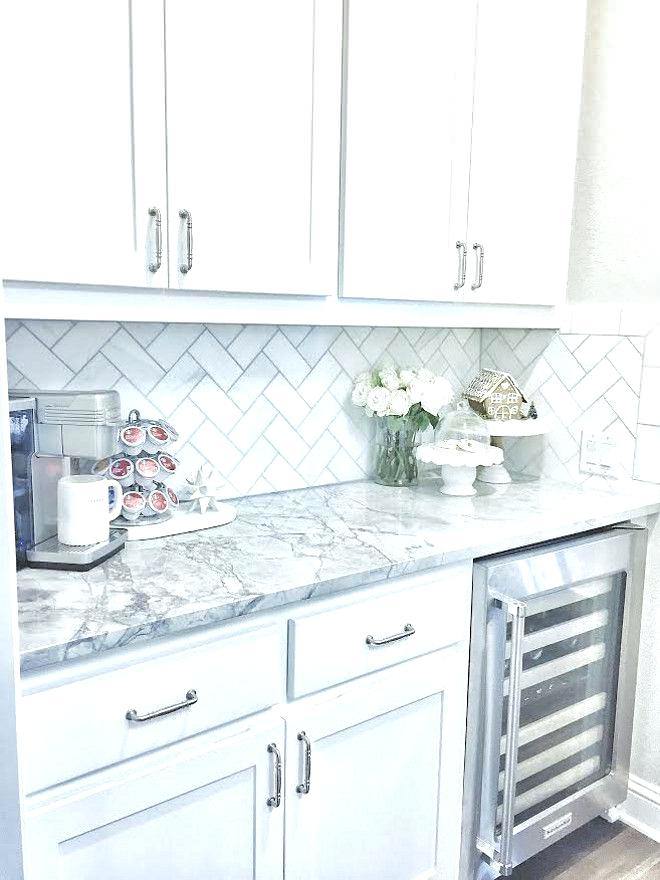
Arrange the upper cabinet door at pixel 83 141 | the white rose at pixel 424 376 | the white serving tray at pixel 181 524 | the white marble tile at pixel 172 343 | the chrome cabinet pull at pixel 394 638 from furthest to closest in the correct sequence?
the white rose at pixel 424 376 → the white marble tile at pixel 172 343 → the white serving tray at pixel 181 524 → the chrome cabinet pull at pixel 394 638 → the upper cabinet door at pixel 83 141

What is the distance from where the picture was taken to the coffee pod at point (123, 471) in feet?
5.41

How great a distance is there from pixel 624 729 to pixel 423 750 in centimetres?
82

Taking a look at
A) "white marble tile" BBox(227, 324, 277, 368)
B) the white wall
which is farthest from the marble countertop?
the white wall

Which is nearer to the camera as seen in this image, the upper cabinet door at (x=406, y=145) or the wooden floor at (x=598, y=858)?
the upper cabinet door at (x=406, y=145)

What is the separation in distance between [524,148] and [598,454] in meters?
0.88

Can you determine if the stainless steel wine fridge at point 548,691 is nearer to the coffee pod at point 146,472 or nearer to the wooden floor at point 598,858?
the wooden floor at point 598,858

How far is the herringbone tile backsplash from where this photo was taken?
5.54 feet

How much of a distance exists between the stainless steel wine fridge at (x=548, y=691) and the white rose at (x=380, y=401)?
0.54 m

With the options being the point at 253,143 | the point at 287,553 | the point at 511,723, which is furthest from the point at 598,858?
the point at 253,143

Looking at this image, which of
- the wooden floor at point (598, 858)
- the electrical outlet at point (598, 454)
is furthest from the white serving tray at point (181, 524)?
the wooden floor at point (598, 858)

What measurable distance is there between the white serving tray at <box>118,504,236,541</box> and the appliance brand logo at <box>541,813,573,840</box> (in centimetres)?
112

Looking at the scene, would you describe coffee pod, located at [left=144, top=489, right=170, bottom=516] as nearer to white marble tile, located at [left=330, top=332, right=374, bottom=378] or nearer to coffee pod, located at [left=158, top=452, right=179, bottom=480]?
coffee pod, located at [left=158, top=452, right=179, bottom=480]

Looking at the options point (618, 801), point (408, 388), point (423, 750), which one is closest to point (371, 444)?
point (408, 388)

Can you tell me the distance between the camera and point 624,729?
Answer: 214cm
